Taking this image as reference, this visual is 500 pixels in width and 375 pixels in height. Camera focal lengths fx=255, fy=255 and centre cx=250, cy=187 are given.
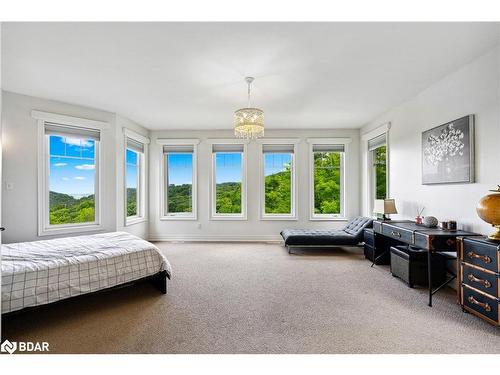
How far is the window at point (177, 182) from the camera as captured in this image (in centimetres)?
591

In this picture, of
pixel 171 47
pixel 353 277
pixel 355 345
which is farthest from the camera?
pixel 353 277

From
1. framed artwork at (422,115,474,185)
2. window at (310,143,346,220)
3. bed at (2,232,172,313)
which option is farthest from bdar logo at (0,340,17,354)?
window at (310,143,346,220)

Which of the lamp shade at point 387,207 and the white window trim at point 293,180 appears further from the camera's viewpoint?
the white window trim at point 293,180

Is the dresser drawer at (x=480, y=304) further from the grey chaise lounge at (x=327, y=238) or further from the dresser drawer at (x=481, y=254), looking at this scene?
the grey chaise lounge at (x=327, y=238)

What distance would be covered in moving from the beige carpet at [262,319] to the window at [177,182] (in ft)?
8.47

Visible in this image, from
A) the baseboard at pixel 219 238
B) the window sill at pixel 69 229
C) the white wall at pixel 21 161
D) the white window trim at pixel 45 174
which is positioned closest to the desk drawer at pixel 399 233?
the baseboard at pixel 219 238

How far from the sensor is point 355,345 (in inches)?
77.4

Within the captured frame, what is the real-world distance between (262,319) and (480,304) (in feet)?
6.37

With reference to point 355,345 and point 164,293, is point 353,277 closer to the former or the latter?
point 355,345

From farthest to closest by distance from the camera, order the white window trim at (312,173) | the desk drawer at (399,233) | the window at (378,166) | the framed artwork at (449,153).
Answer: the white window trim at (312,173), the window at (378,166), the desk drawer at (399,233), the framed artwork at (449,153)

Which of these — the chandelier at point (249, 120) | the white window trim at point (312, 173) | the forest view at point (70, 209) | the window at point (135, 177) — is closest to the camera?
the chandelier at point (249, 120)

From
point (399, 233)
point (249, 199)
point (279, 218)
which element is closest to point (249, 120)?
point (399, 233)
